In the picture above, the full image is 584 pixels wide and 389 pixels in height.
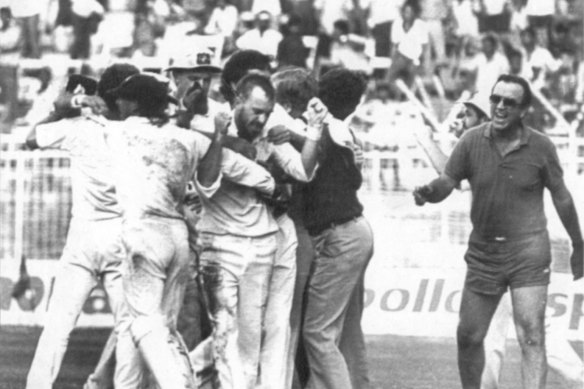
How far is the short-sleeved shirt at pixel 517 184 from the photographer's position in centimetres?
1060

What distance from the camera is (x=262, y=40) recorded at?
24609mm

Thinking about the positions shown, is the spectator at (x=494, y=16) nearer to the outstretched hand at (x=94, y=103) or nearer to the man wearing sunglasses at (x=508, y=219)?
the man wearing sunglasses at (x=508, y=219)

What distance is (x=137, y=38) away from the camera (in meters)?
25.4

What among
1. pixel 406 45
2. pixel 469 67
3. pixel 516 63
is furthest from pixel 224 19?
pixel 516 63

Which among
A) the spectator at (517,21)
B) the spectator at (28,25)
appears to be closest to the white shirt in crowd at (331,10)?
the spectator at (517,21)

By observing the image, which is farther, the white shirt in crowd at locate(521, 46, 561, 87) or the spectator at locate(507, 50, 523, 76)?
the white shirt in crowd at locate(521, 46, 561, 87)

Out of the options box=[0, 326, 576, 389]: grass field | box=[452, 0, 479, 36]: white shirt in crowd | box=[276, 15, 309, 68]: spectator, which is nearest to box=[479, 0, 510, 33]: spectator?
box=[452, 0, 479, 36]: white shirt in crowd

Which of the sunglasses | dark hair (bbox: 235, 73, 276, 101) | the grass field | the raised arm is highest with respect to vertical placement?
dark hair (bbox: 235, 73, 276, 101)

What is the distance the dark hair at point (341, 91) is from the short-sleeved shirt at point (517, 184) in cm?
84

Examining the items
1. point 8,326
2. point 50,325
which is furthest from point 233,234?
point 8,326

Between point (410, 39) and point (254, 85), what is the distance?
15.5 meters

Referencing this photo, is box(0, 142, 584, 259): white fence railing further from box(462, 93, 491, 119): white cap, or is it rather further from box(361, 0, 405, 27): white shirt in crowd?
box(361, 0, 405, 27): white shirt in crowd

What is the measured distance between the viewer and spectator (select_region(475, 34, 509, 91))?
25438mm

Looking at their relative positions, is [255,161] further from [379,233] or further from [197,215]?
[379,233]
